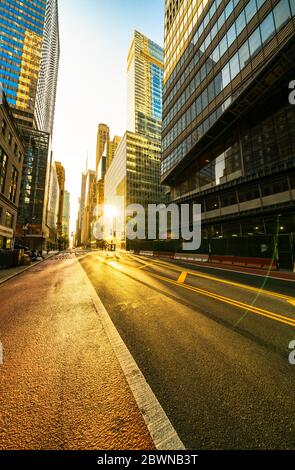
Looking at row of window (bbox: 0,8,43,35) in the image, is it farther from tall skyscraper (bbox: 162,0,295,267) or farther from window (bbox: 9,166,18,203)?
window (bbox: 9,166,18,203)

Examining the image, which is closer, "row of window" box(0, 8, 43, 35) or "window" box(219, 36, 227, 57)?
"window" box(219, 36, 227, 57)

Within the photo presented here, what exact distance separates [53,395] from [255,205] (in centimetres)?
2544

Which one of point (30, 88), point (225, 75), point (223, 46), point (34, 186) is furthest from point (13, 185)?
point (30, 88)

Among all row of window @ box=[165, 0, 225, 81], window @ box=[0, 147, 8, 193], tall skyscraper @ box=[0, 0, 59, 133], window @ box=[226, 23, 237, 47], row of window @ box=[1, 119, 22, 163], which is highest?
tall skyscraper @ box=[0, 0, 59, 133]

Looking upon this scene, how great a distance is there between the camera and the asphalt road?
6.30 ft

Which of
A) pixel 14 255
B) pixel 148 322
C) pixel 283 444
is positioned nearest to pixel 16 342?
pixel 148 322

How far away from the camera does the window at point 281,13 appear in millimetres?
17328

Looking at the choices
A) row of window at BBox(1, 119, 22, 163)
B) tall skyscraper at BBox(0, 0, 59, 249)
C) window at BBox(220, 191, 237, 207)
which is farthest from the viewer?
tall skyscraper at BBox(0, 0, 59, 249)

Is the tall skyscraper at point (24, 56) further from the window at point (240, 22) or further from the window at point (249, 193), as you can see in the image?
the window at point (249, 193)

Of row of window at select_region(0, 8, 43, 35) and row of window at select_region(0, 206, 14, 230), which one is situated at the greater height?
row of window at select_region(0, 8, 43, 35)

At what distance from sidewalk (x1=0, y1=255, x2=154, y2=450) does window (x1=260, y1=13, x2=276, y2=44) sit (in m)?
29.6

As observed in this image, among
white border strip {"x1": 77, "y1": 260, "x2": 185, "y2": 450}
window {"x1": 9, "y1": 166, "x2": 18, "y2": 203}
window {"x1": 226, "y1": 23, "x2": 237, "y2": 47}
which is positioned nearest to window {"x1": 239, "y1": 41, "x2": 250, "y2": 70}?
window {"x1": 226, "y1": 23, "x2": 237, "y2": 47}

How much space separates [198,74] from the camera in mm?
30031

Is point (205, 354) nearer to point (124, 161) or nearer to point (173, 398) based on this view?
A: point (173, 398)
